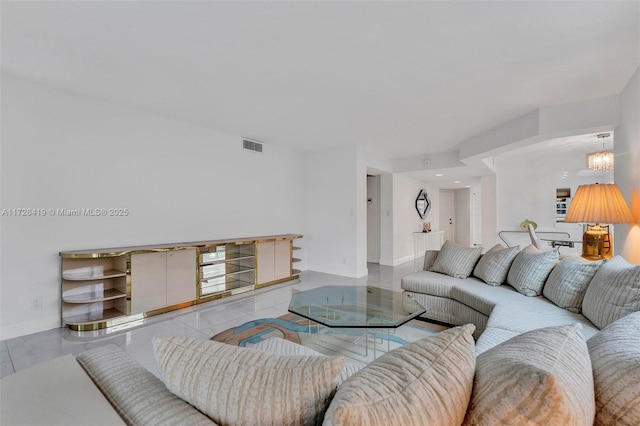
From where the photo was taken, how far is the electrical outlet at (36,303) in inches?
116

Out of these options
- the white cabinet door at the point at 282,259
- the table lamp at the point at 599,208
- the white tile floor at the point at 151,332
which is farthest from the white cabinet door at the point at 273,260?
the table lamp at the point at 599,208

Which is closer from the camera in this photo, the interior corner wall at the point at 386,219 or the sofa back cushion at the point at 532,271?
the sofa back cushion at the point at 532,271

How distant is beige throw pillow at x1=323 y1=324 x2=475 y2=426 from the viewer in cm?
56

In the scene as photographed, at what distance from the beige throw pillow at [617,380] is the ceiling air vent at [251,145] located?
490 centimetres

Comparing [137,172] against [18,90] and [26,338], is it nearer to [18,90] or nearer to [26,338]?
[18,90]

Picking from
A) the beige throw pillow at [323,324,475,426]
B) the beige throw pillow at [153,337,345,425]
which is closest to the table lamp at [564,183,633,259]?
the beige throw pillow at [323,324,475,426]

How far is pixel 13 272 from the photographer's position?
2.85 m

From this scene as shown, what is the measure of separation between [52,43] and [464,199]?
10741 mm

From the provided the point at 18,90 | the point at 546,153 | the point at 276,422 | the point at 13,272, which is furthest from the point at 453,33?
the point at 546,153

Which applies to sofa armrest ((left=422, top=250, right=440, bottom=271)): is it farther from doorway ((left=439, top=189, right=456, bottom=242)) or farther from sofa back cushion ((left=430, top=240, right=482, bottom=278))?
doorway ((left=439, top=189, right=456, bottom=242))

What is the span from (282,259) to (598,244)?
160 inches

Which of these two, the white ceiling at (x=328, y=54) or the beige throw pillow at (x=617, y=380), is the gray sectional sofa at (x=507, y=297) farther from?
the white ceiling at (x=328, y=54)

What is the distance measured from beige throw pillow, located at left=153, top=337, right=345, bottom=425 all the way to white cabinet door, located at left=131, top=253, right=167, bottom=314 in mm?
3036

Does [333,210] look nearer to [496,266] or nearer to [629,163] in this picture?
[496,266]
